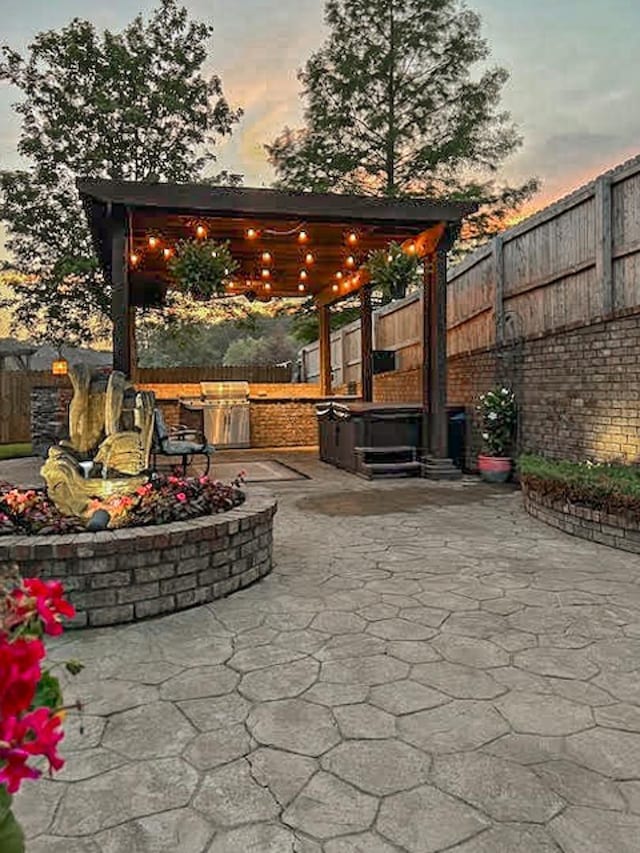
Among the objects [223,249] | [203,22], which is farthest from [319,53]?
[223,249]

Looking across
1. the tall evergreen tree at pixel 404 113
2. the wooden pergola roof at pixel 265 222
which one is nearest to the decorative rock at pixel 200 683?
the wooden pergola roof at pixel 265 222

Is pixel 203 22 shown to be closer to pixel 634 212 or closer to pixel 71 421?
pixel 634 212

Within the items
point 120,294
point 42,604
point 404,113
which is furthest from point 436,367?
point 404,113

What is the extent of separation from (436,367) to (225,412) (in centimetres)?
565

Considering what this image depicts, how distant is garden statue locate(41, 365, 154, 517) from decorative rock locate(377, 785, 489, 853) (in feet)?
8.68

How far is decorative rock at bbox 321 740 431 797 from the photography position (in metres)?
1.71

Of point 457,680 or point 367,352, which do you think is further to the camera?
point 367,352

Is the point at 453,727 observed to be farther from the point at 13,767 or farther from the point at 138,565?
the point at 138,565

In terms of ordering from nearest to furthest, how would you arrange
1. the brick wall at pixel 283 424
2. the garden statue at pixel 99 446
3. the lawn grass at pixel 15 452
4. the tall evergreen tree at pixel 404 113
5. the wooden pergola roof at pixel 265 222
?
the garden statue at pixel 99 446 → the wooden pergola roof at pixel 265 222 → the lawn grass at pixel 15 452 → the brick wall at pixel 283 424 → the tall evergreen tree at pixel 404 113

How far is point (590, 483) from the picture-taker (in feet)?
15.7

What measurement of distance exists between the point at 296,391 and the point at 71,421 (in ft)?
32.7

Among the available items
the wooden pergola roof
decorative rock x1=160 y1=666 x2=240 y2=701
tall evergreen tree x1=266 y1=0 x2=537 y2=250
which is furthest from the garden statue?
tall evergreen tree x1=266 y1=0 x2=537 y2=250

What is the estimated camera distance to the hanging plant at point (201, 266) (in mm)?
6598

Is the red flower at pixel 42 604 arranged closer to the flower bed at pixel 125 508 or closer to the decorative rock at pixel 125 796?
the decorative rock at pixel 125 796
